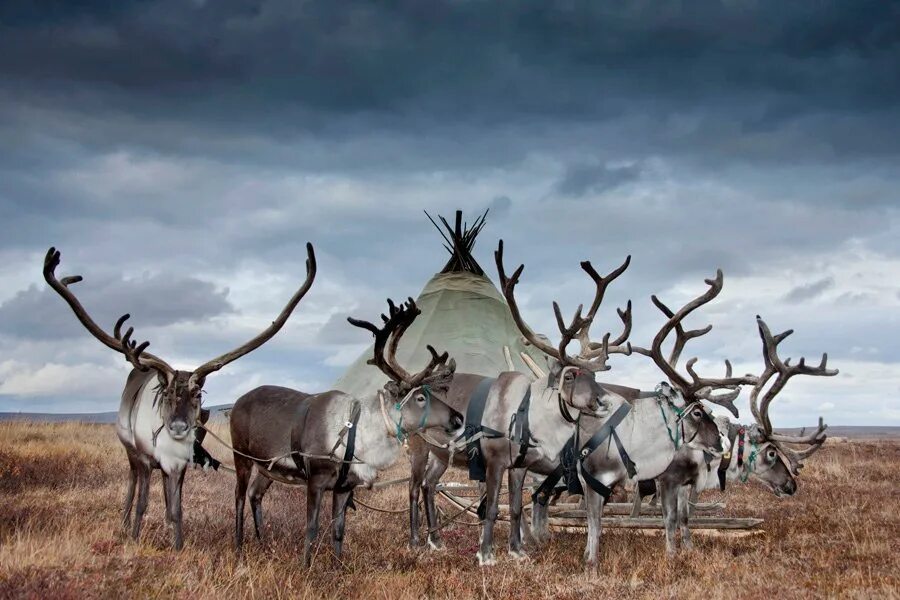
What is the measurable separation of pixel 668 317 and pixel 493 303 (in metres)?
11.9

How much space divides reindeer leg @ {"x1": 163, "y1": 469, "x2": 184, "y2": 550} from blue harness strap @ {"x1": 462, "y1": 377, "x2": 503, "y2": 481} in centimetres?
303

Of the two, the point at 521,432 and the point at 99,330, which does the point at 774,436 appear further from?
the point at 99,330

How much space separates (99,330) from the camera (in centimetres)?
823

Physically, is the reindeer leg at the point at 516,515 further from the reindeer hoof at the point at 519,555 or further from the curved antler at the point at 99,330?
the curved antler at the point at 99,330

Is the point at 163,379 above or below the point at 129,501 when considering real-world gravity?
above

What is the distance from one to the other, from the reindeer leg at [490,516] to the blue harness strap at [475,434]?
218mm

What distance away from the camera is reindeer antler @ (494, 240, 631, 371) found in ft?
27.6

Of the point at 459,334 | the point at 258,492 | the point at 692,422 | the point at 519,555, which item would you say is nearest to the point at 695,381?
the point at 692,422

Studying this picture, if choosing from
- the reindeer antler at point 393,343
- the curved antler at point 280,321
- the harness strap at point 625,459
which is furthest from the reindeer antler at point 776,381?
the curved antler at point 280,321

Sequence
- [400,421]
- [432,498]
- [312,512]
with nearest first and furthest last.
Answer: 1. [312,512]
2. [400,421]
3. [432,498]

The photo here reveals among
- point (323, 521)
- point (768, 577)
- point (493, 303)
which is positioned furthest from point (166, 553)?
point (493, 303)

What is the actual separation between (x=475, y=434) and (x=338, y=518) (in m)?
1.74

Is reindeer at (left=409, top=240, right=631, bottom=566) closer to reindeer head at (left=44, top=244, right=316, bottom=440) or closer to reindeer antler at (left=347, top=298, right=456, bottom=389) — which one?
reindeer antler at (left=347, top=298, right=456, bottom=389)

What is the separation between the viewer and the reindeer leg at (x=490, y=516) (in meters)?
7.92
